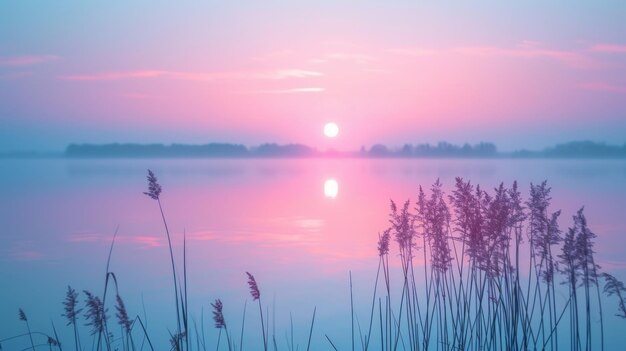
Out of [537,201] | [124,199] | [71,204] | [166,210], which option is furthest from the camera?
[124,199]

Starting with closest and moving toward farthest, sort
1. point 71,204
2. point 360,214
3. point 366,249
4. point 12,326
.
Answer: point 12,326
point 366,249
point 360,214
point 71,204

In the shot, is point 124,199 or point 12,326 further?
point 124,199

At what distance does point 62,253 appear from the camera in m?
9.66

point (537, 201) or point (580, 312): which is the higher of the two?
point (537, 201)

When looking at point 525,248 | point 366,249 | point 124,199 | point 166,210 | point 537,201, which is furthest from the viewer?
point 124,199

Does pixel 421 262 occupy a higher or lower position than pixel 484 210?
lower

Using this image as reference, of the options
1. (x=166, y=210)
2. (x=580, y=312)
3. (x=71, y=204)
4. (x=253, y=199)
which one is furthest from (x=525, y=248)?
(x=71, y=204)

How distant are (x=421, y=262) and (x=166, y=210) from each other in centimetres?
826

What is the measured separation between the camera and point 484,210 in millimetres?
3211

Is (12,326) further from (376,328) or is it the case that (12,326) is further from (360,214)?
(360,214)

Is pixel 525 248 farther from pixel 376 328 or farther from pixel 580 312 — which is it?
pixel 376 328

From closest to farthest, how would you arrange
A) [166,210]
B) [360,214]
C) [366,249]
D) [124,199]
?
[366,249], [360,214], [166,210], [124,199]

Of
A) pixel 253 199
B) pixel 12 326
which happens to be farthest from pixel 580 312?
pixel 253 199

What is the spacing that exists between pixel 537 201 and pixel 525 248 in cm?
557
